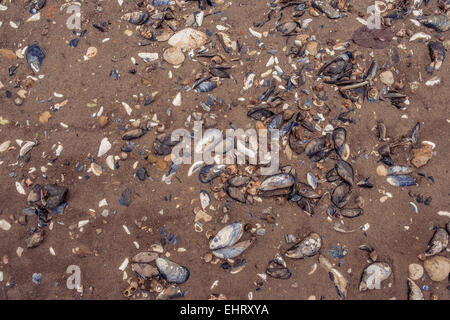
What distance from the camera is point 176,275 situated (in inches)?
90.4

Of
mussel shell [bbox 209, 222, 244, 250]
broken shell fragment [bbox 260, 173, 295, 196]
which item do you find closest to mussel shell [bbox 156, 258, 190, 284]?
mussel shell [bbox 209, 222, 244, 250]

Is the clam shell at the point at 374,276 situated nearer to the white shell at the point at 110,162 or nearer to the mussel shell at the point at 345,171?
the mussel shell at the point at 345,171

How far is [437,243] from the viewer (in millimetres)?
2322

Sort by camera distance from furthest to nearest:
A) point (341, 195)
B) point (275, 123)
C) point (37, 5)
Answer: point (37, 5)
point (275, 123)
point (341, 195)

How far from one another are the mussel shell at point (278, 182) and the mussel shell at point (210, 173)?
A: 0.33 meters

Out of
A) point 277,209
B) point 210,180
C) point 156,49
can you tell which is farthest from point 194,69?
point 277,209

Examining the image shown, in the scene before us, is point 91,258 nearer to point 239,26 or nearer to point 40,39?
point 40,39

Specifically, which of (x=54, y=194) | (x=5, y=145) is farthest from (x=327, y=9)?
(x=5, y=145)

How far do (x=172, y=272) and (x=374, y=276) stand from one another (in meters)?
1.42

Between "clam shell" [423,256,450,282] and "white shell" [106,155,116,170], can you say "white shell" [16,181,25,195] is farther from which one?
"clam shell" [423,256,450,282]

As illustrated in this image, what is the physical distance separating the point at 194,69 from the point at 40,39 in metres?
A: 1.38

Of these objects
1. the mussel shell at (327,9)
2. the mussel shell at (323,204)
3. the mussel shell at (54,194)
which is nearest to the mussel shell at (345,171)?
the mussel shell at (323,204)

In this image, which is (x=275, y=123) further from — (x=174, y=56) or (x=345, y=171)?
(x=174, y=56)

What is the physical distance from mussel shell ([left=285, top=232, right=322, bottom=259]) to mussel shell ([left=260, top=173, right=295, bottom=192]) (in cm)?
41
